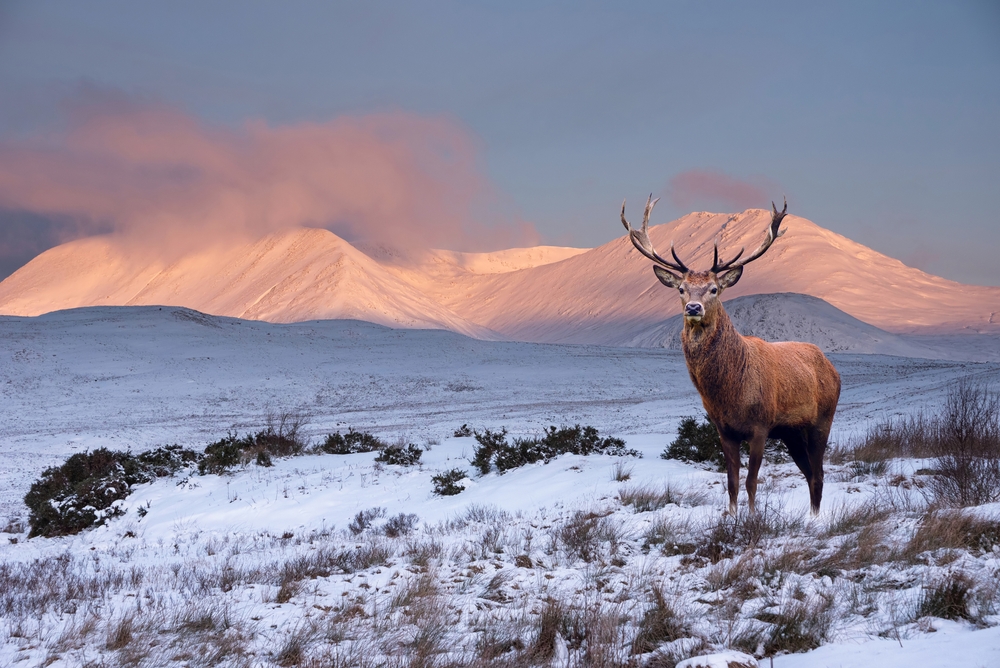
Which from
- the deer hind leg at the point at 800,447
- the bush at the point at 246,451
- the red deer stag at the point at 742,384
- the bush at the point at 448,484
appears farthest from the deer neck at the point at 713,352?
the bush at the point at 246,451

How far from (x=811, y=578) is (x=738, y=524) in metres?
1.21

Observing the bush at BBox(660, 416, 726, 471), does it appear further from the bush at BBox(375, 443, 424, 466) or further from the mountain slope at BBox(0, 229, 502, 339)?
the mountain slope at BBox(0, 229, 502, 339)

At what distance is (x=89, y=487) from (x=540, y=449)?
744cm

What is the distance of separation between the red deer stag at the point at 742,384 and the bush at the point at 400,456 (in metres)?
8.17

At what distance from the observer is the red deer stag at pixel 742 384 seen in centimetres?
623

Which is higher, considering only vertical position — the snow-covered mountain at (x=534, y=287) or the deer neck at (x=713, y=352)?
the snow-covered mountain at (x=534, y=287)

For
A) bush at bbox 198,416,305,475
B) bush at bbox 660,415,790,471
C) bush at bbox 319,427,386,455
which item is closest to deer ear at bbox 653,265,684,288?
bush at bbox 660,415,790,471

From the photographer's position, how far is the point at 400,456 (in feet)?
45.0

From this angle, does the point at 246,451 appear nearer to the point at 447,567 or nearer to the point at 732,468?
the point at 447,567

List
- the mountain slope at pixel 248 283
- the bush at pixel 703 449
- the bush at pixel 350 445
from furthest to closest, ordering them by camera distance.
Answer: the mountain slope at pixel 248 283
the bush at pixel 350 445
the bush at pixel 703 449

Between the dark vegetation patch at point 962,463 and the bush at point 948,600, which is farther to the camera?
the dark vegetation patch at point 962,463

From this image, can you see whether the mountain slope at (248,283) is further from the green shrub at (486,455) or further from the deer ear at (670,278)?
the deer ear at (670,278)

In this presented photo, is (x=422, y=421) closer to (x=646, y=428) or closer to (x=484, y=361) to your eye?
(x=646, y=428)

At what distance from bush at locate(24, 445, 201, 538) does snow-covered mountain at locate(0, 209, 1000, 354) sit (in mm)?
53385
